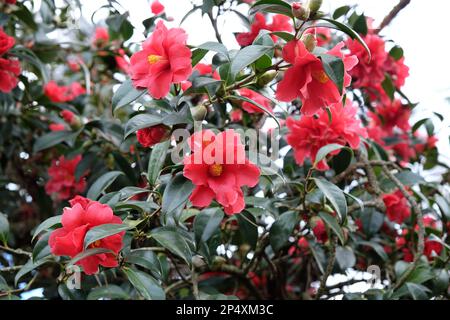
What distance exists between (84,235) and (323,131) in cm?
59

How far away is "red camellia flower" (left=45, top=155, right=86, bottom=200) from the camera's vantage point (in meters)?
1.66

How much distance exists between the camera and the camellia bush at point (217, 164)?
37.0 inches

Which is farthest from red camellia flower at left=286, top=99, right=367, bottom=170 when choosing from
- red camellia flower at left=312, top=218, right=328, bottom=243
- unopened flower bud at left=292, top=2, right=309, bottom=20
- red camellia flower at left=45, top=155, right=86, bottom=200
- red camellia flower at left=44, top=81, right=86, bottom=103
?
red camellia flower at left=44, top=81, right=86, bottom=103

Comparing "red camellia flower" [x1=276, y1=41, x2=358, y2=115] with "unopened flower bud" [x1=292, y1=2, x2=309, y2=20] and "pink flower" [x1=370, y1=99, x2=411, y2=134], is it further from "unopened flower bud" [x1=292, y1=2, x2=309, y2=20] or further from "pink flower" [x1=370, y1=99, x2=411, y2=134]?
"pink flower" [x1=370, y1=99, x2=411, y2=134]

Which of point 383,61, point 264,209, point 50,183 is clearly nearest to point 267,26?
point 383,61

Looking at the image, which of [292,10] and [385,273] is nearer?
[292,10]

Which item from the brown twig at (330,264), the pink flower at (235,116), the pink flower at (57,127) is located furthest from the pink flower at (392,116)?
the pink flower at (57,127)

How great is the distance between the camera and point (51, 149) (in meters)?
1.88

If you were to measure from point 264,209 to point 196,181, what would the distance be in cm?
34

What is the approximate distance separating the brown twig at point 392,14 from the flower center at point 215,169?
91 cm

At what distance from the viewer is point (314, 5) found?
0.91m

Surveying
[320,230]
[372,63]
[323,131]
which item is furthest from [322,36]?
[320,230]

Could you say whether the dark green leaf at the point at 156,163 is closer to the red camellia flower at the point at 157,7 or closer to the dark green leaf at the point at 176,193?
the dark green leaf at the point at 176,193
